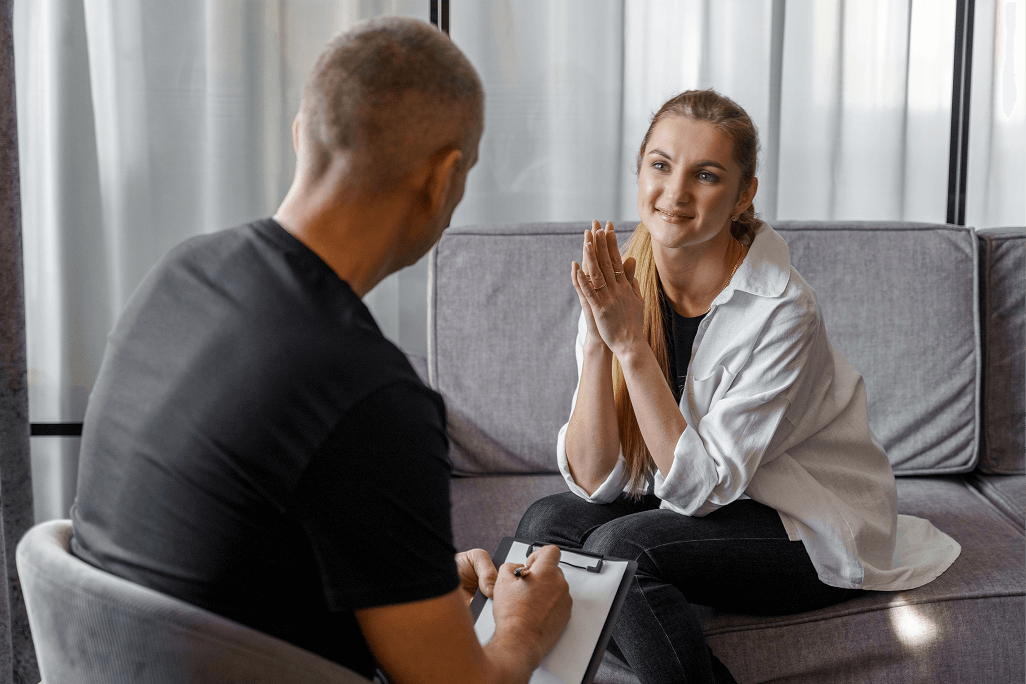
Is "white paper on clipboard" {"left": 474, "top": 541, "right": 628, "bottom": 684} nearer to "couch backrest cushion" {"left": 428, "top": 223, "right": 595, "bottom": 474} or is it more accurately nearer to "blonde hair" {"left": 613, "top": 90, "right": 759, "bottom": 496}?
"blonde hair" {"left": 613, "top": 90, "right": 759, "bottom": 496}

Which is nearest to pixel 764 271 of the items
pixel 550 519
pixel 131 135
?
pixel 550 519

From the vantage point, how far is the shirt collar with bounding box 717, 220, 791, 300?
1.42 m

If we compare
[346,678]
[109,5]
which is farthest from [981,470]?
[109,5]

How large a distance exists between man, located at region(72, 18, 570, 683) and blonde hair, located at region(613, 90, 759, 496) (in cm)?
75

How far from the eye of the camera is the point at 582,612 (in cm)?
109

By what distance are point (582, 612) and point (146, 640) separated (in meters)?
0.59

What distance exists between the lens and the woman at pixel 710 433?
1335 millimetres

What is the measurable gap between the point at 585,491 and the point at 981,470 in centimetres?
102

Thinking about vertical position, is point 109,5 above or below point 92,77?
above

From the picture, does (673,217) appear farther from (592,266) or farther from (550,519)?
(550,519)

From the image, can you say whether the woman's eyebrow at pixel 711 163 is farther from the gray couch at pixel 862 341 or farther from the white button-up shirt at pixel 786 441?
the gray couch at pixel 862 341

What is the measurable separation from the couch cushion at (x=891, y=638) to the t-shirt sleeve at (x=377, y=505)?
30.9 inches

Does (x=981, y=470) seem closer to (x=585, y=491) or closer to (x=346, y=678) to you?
(x=585, y=491)

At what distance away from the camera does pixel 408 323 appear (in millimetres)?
2287
